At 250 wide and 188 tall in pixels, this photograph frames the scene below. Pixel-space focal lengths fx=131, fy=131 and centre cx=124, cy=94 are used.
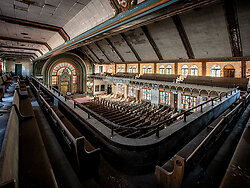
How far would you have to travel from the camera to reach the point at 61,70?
2248 centimetres

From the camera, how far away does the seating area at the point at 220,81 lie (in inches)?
426

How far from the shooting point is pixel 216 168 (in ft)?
8.50

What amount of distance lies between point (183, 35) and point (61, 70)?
19434mm

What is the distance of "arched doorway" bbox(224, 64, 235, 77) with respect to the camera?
1189cm

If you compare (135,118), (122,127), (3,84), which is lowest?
(135,118)

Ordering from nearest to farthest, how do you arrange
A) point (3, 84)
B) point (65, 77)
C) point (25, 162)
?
point (25, 162), point (3, 84), point (65, 77)

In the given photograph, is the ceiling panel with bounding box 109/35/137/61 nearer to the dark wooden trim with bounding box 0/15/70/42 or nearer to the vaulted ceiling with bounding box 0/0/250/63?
the vaulted ceiling with bounding box 0/0/250/63

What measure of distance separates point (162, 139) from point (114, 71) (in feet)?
75.6

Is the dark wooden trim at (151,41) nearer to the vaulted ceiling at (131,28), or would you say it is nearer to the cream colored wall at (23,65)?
the vaulted ceiling at (131,28)

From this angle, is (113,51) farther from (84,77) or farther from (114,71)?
(84,77)

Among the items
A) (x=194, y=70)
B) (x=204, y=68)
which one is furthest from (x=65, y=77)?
(x=204, y=68)

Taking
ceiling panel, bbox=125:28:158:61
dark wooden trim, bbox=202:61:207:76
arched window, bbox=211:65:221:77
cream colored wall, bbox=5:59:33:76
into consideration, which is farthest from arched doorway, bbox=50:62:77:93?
arched window, bbox=211:65:221:77

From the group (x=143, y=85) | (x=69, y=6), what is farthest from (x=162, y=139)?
(x=143, y=85)

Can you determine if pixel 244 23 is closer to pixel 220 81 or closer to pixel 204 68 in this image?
pixel 220 81
